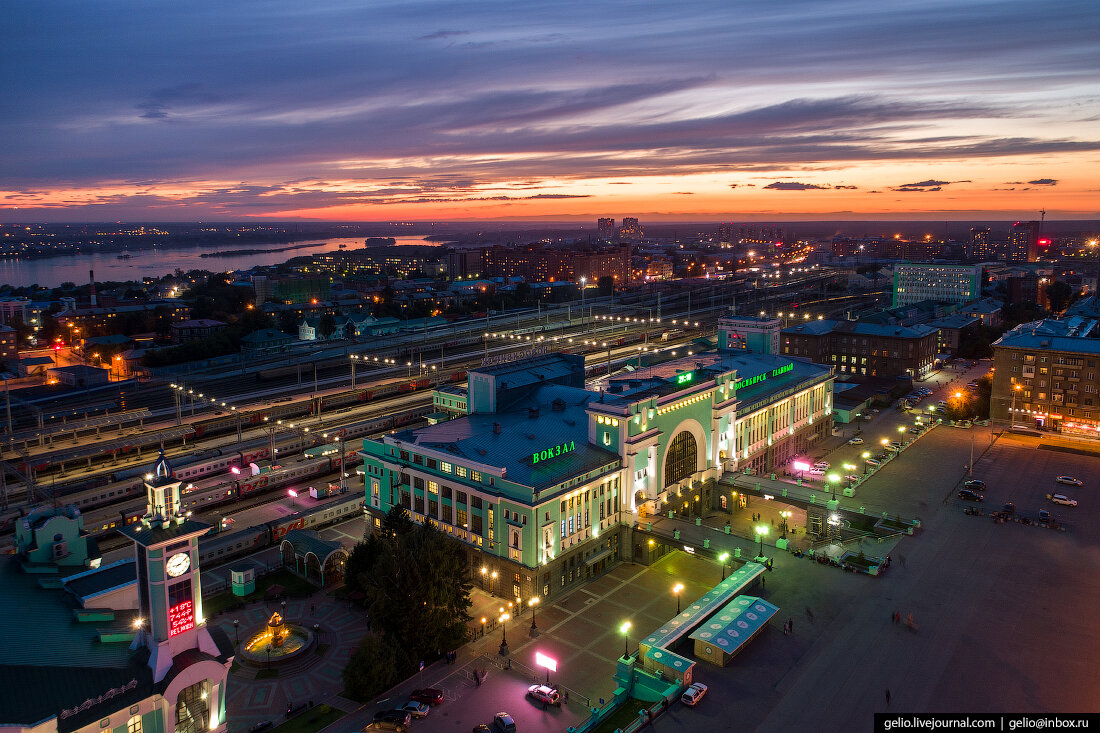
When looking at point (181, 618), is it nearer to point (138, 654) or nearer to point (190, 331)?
point (138, 654)

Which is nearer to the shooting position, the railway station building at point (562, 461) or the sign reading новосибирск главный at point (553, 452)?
the railway station building at point (562, 461)

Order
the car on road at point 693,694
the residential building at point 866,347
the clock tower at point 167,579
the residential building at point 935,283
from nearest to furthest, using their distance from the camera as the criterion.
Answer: the clock tower at point 167,579
the car on road at point 693,694
the residential building at point 866,347
the residential building at point 935,283

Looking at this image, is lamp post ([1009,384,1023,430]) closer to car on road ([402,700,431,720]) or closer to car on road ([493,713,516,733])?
car on road ([493,713,516,733])

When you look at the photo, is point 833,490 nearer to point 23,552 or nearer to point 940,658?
A: point 940,658

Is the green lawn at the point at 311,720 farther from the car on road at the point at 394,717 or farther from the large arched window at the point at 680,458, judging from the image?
the large arched window at the point at 680,458

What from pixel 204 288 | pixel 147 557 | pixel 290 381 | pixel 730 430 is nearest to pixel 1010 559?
pixel 730 430

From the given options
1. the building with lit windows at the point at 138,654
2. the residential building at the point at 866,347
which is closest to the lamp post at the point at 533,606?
the building with lit windows at the point at 138,654

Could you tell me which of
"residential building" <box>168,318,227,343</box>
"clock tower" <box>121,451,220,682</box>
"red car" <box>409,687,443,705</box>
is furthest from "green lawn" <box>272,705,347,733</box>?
"residential building" <box>168,318,227,343</box>
